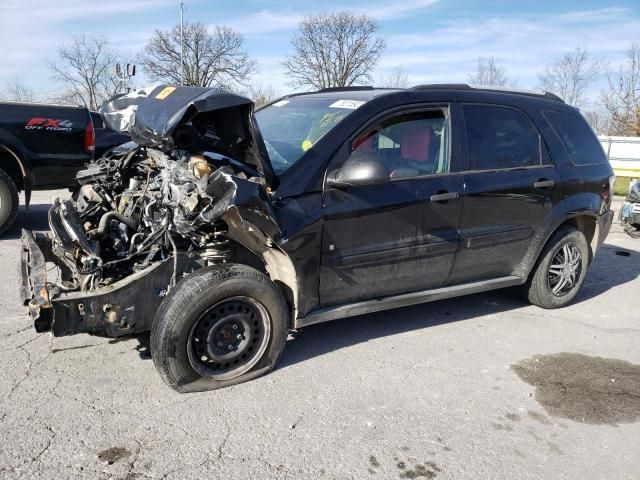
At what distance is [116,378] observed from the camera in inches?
142

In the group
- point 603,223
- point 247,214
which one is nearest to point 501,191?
point 603,223

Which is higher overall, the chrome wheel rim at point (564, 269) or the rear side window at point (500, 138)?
the rear side window at point (500, 138)

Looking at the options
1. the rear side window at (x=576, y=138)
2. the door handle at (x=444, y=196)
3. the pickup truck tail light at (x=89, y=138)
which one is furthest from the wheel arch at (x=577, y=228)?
the pickup truck tail light at (x=89, y=138)

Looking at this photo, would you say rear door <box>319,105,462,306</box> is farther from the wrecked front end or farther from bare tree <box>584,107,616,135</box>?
bare tree <box>584,107,616,135</box>

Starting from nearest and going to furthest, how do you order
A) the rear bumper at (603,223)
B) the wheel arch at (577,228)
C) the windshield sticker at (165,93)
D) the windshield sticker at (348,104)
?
the windshield sticker at (165,93) < the windshield sticker at (348,104) < the wheel arch at (577,228) < the rear bumper at (603,223)

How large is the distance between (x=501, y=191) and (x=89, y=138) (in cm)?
556

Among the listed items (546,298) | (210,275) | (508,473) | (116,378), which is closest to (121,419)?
(116,378)

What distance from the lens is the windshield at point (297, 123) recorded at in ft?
12.8

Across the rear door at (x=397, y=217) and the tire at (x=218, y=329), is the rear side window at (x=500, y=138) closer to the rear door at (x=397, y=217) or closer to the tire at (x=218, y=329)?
the rear door at (x=397, y=217)

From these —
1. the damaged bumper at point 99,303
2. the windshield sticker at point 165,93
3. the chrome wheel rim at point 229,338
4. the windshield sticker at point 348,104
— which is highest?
the windshield sticker at point 165,93

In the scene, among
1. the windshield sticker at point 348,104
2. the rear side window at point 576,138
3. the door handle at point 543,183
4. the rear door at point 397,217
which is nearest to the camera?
the rear door at point 397,217

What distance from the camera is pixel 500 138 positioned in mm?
4641

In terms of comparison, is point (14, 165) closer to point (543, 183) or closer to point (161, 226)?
point (161, 226)

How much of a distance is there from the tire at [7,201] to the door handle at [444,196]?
5.52 metres
